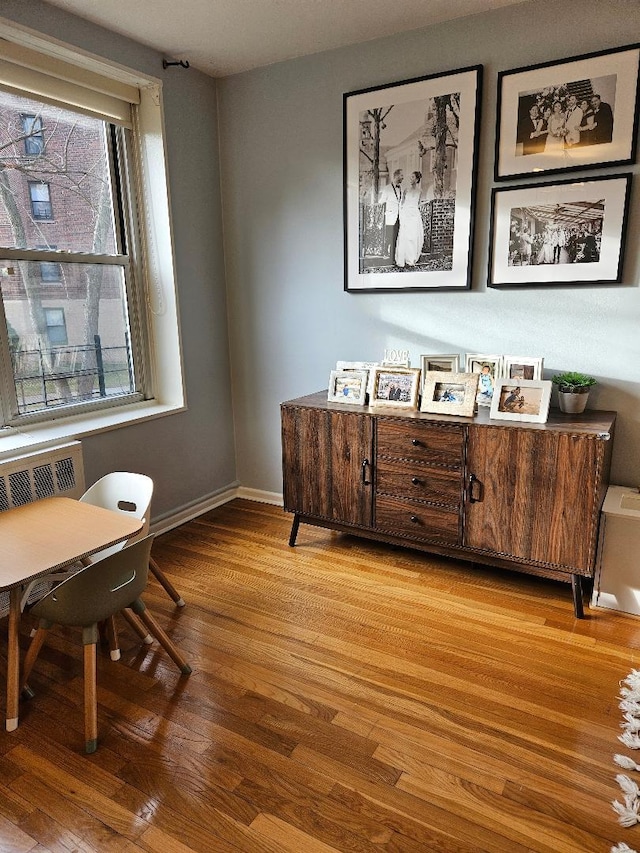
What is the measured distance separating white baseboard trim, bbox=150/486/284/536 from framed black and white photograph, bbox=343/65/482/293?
157cm

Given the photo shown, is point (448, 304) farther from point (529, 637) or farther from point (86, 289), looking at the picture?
point (86, 289)

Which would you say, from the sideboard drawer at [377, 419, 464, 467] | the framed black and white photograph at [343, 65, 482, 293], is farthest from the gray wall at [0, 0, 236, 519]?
the sideboard drawer at [377, 419, 464, 467]

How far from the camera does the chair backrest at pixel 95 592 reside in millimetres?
1757

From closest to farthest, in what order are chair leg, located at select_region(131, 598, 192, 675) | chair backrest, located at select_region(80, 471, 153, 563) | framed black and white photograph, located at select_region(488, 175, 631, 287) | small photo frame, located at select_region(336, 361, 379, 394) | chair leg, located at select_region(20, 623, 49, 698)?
chair leg, located at select_region(20, 623, 49, 698)
chair leg, located at select_region(131, 598, 192, 675)
chair backrest, located at select_region(80, 471, 153, 563)
framed black and white photograph, located at select_region(488, 175, 631, 287)
small photo frame, located at select_region(336, 361, 379, 394)

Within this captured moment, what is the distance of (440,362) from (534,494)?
0.84 meters

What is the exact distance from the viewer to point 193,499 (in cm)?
365

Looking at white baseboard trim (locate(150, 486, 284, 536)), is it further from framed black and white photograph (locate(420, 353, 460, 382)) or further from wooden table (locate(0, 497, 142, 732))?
framed black and white photograph (locate(420, 353, 460, 382))

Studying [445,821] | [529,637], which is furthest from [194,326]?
[445,821]

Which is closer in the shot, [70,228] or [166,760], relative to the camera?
[166,760]

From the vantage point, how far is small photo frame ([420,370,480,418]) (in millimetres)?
2643

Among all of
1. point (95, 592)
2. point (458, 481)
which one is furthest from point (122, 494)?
point (458, 481)

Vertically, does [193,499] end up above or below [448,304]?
below

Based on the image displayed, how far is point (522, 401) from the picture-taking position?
256 centimetres

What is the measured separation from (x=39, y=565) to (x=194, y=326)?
2029 millimetres
